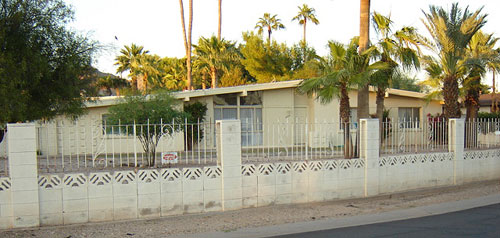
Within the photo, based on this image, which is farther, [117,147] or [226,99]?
[226,99]

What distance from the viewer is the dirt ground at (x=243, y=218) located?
7637 mm

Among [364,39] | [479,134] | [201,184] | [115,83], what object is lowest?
[201,184]

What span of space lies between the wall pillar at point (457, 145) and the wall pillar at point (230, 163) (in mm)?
7124

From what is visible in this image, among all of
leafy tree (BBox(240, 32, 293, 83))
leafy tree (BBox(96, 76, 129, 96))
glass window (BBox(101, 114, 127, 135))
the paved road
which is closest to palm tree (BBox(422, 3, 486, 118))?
the paved road

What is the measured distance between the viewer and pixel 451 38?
49.5 feet

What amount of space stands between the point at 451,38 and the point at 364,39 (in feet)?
→ 13.1

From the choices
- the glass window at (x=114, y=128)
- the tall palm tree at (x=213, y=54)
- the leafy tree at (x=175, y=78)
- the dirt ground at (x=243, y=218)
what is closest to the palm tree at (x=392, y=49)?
the dirt ground at (x=243, y=218)

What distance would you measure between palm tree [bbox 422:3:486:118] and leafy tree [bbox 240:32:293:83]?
918 inches

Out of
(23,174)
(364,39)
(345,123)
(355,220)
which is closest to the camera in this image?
(23,174)

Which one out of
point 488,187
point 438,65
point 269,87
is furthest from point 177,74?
point 488,187

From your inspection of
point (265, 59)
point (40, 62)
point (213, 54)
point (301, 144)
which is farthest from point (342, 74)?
point (265, 59)

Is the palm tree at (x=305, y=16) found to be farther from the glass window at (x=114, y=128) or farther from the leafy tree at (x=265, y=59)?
the glass window at (x=114, y=128)

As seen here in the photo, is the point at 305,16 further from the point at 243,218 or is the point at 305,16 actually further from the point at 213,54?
the point at 243,218

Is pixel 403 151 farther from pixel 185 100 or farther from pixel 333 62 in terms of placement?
pixel 185 100
